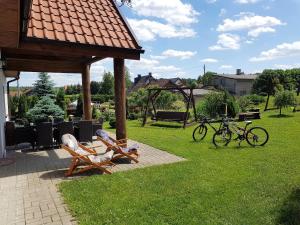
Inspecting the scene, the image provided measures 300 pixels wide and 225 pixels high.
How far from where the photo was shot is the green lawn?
4239mm

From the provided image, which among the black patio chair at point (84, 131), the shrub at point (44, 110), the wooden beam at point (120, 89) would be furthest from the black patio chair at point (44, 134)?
the shrub at point (44, 110)

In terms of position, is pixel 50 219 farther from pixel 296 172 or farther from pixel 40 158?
pixel 296 172

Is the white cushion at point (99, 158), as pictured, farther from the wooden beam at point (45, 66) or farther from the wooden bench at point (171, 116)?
the wooden bench at point (171, 116)

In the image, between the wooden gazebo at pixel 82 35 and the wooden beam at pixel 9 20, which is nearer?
the wooden beam at pixel 9 20

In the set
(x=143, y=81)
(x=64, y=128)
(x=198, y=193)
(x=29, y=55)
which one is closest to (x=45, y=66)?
(x=29, y=55)

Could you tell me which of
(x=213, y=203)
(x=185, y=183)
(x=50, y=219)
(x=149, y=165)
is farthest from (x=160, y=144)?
(x=50, y=219)

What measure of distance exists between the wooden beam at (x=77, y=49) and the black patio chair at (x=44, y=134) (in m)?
2.72

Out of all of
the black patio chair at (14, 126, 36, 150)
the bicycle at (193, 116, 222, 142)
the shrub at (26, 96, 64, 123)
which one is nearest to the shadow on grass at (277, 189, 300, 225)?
the bicycle at (193, 116, 222, 142)

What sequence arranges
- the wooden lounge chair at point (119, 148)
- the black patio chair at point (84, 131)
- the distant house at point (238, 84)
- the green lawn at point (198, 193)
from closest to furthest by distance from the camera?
1. the green lawn at point (198, 193)
2. the wooden lounge chair at point (119, 148)
3. the black patio chair at point (84, 131)
4. the distant house at point (238, 84)

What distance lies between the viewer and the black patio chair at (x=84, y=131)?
9766mm

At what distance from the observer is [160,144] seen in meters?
9.89

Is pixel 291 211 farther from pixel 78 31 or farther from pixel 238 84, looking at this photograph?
pixel 238 84

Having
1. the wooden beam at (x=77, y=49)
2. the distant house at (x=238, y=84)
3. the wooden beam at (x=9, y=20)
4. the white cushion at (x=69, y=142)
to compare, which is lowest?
the white cushion at (x=69, y=142)

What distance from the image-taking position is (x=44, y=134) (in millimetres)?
9086
